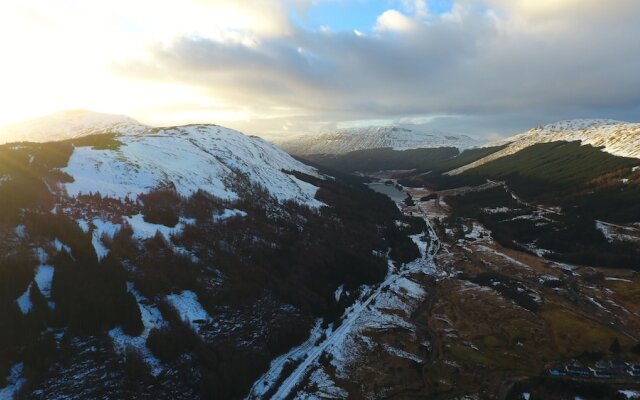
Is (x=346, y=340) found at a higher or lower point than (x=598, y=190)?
lower

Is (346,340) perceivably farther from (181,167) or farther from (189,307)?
(181,167)

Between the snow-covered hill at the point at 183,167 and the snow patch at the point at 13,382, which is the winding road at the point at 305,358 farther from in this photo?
the snow-covered hill at the point at 183,167

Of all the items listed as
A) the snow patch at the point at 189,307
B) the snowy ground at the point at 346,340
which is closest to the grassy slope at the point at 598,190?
the snowy ground at the point at 346,340

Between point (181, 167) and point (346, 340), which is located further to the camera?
point (181, 167)

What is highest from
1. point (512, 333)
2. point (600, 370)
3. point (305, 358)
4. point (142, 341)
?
point (142, 341)

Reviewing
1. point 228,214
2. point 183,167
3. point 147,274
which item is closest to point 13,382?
point 147,274

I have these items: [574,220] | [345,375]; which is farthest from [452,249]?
[345,375]

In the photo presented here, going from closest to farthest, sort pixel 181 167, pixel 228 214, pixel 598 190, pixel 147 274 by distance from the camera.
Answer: pixel 147 274
pixel 228 214
pixel 181 167
pixel 598 190

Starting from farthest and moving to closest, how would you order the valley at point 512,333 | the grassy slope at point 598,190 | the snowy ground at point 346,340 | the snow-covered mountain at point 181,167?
the grassy slope at point 598,190, the snow-covered mountain at point 181,167, the valley at point 512,333, the snowy ground at point 346,340

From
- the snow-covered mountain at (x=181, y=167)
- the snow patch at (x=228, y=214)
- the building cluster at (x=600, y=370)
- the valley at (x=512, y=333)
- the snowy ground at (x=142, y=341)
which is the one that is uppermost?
the snow-covered mountain at (x=181, y=167)

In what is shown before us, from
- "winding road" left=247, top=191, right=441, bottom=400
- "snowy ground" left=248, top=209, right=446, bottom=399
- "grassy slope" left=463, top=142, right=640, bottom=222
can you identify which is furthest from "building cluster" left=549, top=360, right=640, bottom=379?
"grassy slope" left=463, top=142, right=640, bottom=222

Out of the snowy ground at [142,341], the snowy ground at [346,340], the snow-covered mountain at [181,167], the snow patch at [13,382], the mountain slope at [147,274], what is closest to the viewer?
the snow patch at [13,382]
